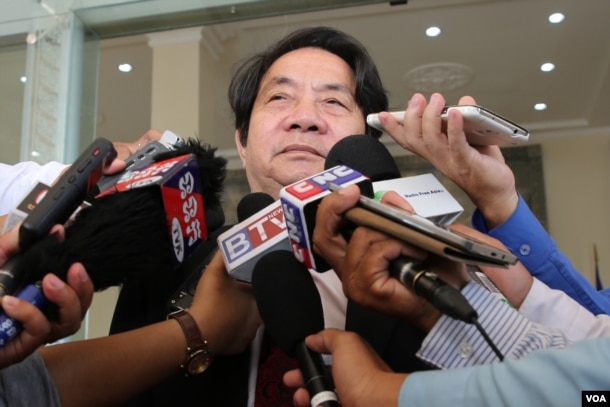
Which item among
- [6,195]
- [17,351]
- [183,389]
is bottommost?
[183,389]

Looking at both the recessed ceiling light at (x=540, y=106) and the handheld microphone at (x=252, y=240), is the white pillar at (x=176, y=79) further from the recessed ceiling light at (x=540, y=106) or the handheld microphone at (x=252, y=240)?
the recessed ceiling light at (x=540, y=106)

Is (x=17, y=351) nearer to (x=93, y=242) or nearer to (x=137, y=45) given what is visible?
(x=93, y=242)

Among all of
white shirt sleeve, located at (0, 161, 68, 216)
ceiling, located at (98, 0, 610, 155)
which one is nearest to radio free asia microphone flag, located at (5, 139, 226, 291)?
white shirt sleeve, located at (0, 161, 68, 216)

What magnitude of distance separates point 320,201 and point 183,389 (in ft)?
1.39

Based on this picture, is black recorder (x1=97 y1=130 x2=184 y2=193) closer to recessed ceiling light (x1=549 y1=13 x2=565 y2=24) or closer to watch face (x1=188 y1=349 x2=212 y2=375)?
watch face (x1=188 y1=349 x2=212 y2=375)

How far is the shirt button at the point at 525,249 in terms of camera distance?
3.23ft

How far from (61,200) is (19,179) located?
844mm

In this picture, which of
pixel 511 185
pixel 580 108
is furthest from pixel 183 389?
pixel 580 108

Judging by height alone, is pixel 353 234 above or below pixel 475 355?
above

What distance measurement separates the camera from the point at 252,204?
37.9 inches

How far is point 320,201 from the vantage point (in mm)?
707

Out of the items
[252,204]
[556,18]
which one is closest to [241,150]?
[252,204]

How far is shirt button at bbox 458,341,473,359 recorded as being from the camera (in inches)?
25.2

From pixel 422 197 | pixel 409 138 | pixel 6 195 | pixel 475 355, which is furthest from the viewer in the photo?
pixel 6 195
